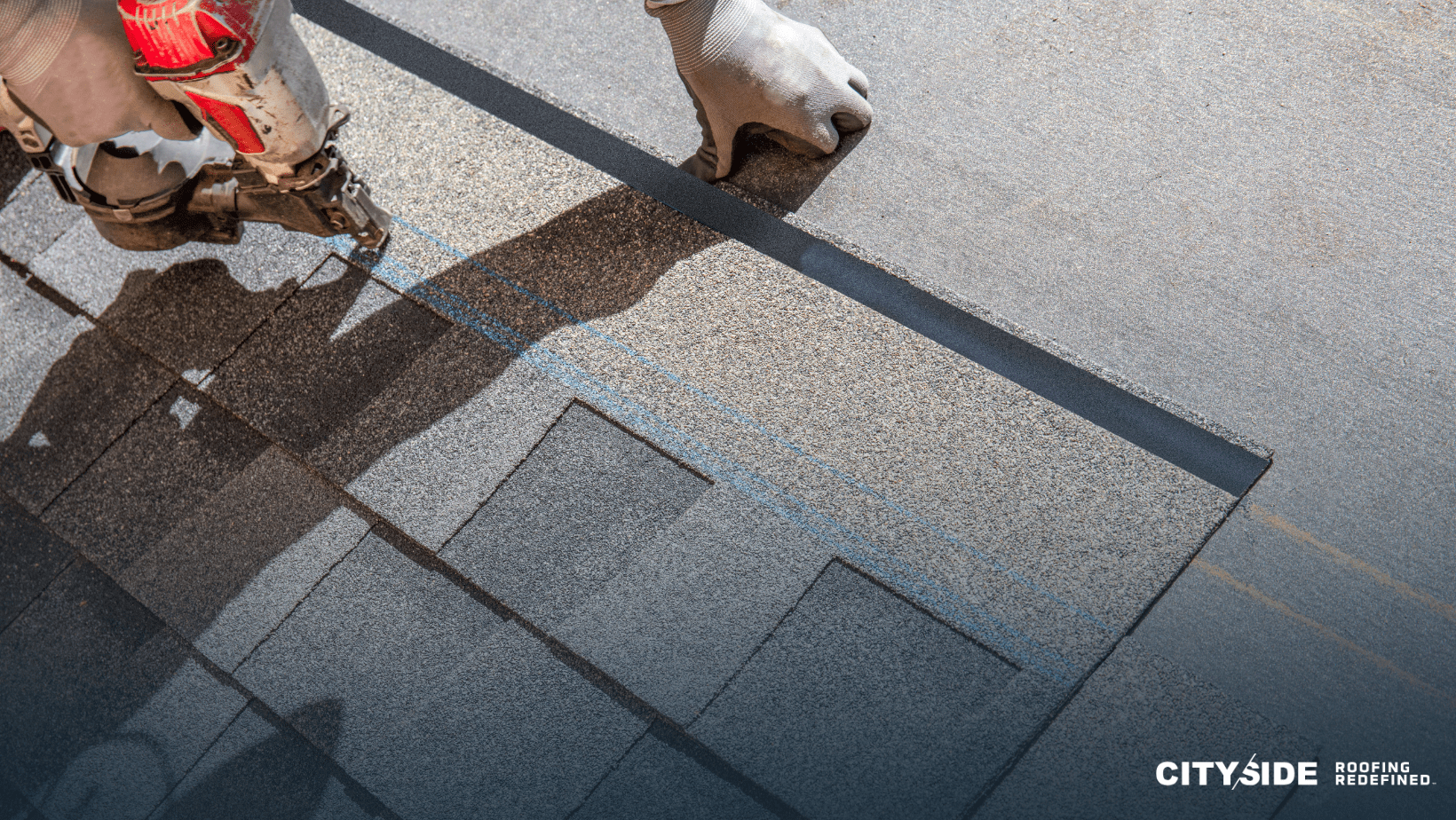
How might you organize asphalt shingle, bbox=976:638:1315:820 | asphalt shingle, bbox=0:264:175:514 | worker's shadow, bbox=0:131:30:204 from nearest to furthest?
asphalt shingle, bbox=976:638:1315:820 → asphalt shingle, bbox=0:264:175:514 → worker's shadow, bbox=0:131:30:204

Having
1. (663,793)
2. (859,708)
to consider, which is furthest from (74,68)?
(859,708)

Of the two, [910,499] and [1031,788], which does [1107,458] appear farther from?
[1031,788]

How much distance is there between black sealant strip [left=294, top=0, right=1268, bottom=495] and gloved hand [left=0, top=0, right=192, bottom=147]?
0.99m

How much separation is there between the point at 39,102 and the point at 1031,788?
269 centimetres

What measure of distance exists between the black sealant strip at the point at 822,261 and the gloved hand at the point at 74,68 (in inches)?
39.0

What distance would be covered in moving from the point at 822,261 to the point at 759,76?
1.72ft

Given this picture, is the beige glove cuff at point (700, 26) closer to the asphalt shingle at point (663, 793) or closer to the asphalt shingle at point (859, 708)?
the asphalt shingle at point (859, 708)

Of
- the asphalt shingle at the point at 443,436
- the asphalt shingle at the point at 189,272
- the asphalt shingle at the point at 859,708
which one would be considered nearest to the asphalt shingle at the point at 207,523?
the asphalt shingle at the point at 443,436

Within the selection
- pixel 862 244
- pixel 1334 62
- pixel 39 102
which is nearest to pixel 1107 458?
pixel 862 244

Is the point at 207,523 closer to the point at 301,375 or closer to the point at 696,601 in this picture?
the point at 301,375

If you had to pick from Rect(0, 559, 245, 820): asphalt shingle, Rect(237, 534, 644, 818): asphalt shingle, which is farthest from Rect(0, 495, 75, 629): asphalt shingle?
Rect(237, 534, 644, 818): asphalt shingle

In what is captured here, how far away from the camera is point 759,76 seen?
2830 mm

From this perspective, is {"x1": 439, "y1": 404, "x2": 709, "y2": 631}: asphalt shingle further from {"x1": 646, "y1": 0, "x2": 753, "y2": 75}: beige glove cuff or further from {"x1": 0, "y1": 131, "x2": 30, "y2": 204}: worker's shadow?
Result: {"x1": 0, "y1": 131, "x2": 30, "y2": 204}: worker's shadow

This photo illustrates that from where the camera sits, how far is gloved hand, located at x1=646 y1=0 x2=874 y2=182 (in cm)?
276
